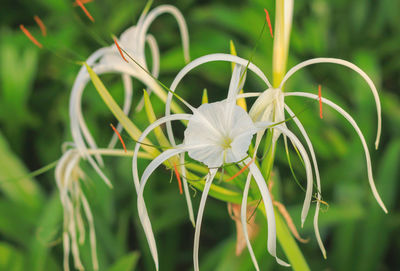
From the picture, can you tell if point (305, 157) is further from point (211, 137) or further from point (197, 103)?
point (197, 103)

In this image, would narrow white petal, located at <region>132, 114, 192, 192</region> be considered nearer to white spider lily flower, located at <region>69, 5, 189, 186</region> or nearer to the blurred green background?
white spider lily flower, located at <region>69, 5, 189, 186</region>

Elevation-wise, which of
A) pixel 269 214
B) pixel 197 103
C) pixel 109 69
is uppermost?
pixel 197 103

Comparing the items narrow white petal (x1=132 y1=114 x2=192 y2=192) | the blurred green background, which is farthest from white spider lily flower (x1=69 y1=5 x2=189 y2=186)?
the blurred green background

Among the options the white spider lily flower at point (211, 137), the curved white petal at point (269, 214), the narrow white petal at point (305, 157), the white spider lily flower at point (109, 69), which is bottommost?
the curved white petal at point (269, 214)

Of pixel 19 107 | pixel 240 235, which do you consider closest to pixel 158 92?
pixel 240 235

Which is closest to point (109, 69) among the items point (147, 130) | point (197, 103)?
point (147, 130)

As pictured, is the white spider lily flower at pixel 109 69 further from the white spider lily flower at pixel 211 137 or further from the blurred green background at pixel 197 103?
the blurred green background at pixel 197 103

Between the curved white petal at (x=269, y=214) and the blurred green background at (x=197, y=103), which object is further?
the blurred green background at (x=197, y=103)

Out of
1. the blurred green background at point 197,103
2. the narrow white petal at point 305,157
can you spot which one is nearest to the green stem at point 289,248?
the narrow white petal at point 305,157

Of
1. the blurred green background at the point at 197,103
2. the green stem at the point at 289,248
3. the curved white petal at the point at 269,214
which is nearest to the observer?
the curved white petal at the point at 269,214
